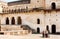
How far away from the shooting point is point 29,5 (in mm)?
45594

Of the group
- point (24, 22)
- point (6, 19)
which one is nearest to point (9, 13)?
point (6, 19)

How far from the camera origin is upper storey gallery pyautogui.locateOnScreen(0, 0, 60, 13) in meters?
41.3

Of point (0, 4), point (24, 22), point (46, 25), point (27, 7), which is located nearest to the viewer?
point (46, 25)

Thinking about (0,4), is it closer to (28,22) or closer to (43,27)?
(28,22)

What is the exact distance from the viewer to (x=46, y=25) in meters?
40.0

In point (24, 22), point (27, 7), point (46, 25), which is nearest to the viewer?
point (46, 25)

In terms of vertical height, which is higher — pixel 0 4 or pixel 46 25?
pixel 0 4

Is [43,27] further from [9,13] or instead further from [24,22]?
[9,13]

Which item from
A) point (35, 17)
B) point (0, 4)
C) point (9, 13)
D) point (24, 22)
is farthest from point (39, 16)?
point (0, 4)

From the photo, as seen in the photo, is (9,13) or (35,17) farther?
(9,13)

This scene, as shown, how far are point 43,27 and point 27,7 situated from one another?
7799 millimetres

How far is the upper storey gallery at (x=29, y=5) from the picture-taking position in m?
41.3

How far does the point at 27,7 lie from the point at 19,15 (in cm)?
309

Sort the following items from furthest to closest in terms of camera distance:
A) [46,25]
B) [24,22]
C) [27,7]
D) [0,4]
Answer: [0,4] → [27,7] → [24,22] → [46,25]
